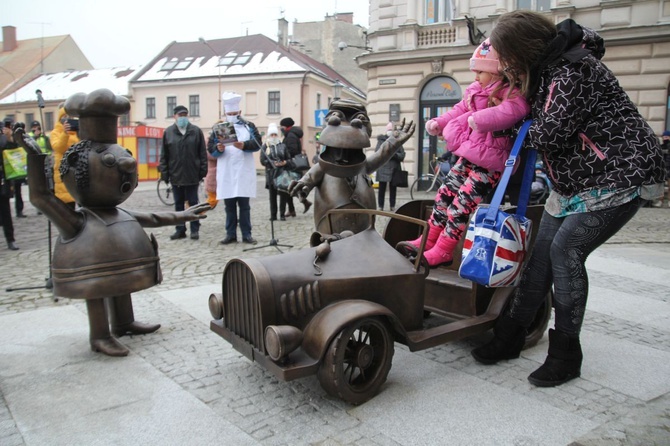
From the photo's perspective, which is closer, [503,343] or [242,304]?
[242,304]

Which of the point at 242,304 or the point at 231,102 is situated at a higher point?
the point at 231,102

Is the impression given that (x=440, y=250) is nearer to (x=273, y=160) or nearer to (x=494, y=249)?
(x=494, y=249)

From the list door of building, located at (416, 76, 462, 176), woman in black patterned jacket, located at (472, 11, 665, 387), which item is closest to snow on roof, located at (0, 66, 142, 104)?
door of building, located at (416, 76, 462, 176)

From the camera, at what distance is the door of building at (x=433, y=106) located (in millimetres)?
17266

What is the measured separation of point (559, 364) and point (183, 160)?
20.6 feet

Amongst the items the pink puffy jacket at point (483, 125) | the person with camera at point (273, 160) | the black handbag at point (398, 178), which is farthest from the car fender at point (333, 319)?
the black handbag at point (398, 178)

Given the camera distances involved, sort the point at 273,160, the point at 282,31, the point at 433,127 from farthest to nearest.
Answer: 1. the point at 282,31
2. the point at 273,160
3. the point at 433,127

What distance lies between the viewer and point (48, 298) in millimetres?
4926

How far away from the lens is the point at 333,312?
2.70 meters

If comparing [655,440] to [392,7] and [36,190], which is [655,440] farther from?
[392,7]

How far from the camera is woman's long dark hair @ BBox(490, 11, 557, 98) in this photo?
2.86m

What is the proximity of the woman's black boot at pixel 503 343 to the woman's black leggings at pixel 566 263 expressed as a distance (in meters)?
0.06

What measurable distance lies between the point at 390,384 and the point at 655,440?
125 cm

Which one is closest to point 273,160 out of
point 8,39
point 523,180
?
point 523,180
